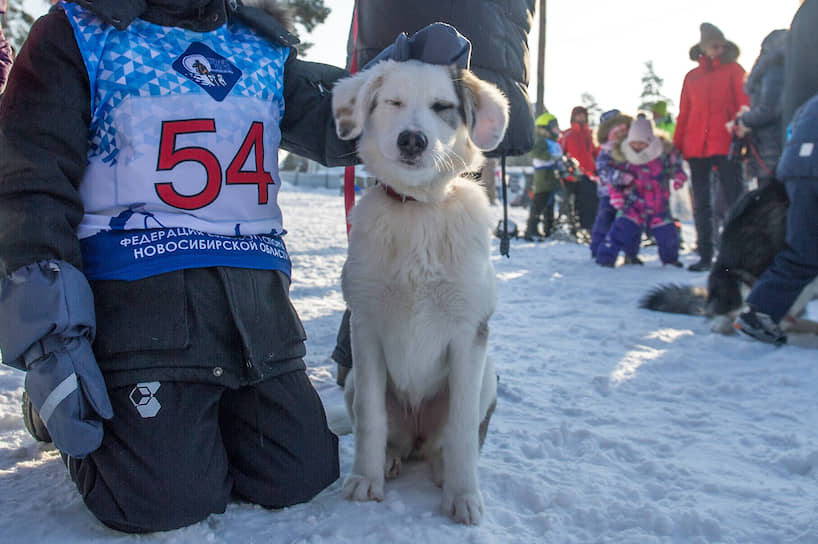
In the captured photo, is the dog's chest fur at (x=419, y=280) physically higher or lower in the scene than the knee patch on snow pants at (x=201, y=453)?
higher

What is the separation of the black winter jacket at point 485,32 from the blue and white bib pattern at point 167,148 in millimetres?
748

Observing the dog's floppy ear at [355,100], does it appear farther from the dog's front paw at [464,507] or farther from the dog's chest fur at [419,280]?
the dog's front paw at [464,507]

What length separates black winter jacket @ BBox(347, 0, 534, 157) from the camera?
7.93 feet

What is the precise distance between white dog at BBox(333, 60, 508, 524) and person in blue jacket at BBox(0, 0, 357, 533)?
244 millimetres

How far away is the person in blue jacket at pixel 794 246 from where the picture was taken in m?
3.35

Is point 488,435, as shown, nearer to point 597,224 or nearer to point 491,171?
point 597,224

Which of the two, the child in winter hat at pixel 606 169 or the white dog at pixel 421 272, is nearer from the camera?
the white dog at pixel 421 272

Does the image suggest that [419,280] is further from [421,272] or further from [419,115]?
[419,115]

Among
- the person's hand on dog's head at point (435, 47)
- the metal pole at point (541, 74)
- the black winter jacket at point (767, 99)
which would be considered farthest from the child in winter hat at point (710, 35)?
the metal pole at point (541, 74)

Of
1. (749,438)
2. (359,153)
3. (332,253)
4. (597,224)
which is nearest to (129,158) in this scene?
(359,153)

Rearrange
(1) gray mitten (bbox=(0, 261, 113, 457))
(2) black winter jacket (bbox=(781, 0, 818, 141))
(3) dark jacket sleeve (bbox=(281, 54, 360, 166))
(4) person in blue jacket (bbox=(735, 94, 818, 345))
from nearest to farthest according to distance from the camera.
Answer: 1. (1) gray mitten (bbox=(0, 261, 113, 457))
2. (3) dark jacket sleeve (bbox=(281, 54, 360, 166))
3. (4) person in blue jacket (bbox=(735, 94, 818, 345))
4. (2) black winter jacket (bbox=(781, 0, 818, 141))

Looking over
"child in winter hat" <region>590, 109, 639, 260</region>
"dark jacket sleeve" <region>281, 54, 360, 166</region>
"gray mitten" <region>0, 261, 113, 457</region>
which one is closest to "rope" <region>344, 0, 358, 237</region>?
"dark jacket sleeve" <region>281, 54, 360, 166</region>

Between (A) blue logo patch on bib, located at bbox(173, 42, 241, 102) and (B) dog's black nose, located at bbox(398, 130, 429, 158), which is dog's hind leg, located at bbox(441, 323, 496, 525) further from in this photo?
(A) blue logo patch on bib, located at bbox(173, 42, 241, 102)

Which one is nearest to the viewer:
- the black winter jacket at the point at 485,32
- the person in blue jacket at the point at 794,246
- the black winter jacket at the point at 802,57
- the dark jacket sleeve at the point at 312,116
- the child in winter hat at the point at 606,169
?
the dark jacket sleeve at the point at 312,116
